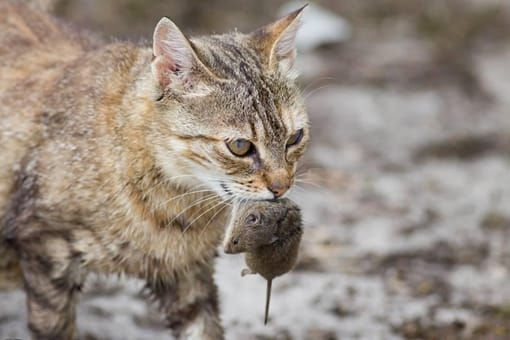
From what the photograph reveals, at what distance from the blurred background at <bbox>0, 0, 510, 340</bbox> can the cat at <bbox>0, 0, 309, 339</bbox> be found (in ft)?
2.26

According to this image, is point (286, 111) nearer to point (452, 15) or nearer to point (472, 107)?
point (472, 107)

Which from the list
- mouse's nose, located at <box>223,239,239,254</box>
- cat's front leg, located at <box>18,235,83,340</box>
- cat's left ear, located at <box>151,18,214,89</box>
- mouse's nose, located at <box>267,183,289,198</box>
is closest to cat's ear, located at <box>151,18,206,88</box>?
cat's left ear, located at <box>151,18,214,89</box>

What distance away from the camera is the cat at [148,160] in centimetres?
415

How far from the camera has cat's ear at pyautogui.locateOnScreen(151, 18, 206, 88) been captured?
13.4 ft

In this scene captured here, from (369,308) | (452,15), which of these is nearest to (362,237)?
(369,308)

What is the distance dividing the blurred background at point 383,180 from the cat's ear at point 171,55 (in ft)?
3.04

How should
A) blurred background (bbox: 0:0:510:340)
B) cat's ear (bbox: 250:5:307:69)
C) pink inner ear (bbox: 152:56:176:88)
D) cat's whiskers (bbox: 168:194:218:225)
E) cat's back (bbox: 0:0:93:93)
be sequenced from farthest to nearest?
blurred background (bbox: 0:0:510:340), cat's back (bbox: 0:0:93:93), cat's ear (bbox: 250:5:307:69), cat's whiskers (bbox: 168:194:218:225), pink inner ear (bbox: 152:56:176:88)

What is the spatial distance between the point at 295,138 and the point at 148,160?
0.64m

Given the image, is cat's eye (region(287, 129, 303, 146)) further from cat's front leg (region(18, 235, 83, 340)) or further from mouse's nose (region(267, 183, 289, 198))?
cat's front leg (region(18, 235, 83, 340))

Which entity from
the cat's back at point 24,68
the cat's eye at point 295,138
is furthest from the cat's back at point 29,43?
the cat's eye at point 295,138

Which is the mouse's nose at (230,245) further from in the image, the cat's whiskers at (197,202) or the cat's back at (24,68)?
the cat's back at (24,68)

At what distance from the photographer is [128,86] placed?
14.6ft

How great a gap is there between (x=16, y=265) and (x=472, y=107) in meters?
→ 4.83

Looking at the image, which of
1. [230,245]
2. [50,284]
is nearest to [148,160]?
[230,245]
